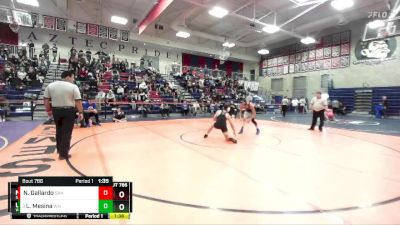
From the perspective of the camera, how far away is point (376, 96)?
1823 cm

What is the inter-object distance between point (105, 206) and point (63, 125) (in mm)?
3344

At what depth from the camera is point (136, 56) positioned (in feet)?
72.6

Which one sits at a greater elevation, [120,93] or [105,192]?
[120,93]

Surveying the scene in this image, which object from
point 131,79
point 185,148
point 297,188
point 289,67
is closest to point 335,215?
point 297,188

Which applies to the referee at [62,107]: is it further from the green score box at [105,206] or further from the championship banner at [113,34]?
the championship banner at [113,34]

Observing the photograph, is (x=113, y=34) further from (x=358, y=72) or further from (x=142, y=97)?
(x=358, y=72)

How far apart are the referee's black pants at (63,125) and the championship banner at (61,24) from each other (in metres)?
15.8

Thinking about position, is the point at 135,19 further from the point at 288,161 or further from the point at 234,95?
the point at 288,161

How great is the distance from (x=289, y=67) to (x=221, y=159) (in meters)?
23.2

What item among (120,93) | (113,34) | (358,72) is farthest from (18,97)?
(358,72)

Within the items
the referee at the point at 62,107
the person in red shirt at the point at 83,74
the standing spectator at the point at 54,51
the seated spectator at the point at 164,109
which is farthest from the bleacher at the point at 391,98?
the standing spectator at the point at 54,51

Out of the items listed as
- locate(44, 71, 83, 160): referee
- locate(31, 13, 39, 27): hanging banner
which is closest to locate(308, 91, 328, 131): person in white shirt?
locate(44, 71, 83, 160): referee

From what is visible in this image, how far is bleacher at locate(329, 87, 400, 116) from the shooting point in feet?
56.4

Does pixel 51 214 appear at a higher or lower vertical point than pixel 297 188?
higher
